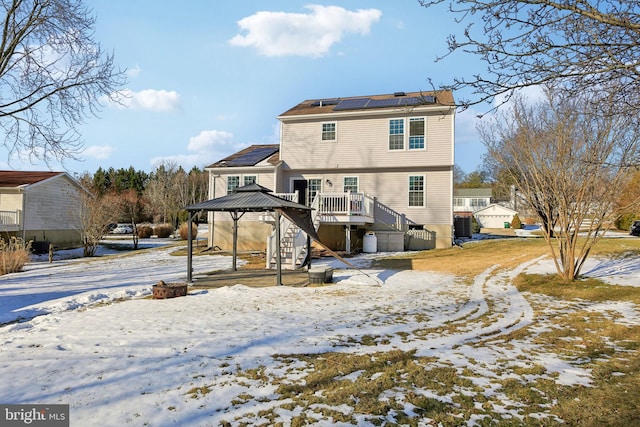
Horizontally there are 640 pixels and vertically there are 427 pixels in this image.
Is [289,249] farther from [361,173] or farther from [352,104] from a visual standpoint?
[352,104]

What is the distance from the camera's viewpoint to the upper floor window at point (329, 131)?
21141mm

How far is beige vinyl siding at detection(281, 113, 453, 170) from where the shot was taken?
19359 mm

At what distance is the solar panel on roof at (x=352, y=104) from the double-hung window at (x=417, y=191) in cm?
486

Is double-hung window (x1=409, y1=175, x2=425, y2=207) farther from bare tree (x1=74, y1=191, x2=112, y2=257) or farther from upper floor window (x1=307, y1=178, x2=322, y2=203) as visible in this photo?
bare tree (x1=74, y1=191, x2=112, y2=257)

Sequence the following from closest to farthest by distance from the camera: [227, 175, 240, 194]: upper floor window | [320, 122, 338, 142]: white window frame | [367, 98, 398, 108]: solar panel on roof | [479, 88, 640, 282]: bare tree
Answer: [479, 88, 640, 282]: bare tree
[367, 98, 398, 108]: solar panel on roof
[320, 122, 338, 142]: white window frame
[227, 175, 240, 194]: upper floor window

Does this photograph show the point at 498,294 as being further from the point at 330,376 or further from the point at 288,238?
the point at 288,238

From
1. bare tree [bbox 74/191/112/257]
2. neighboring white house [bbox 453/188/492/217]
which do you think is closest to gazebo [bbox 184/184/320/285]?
bare tree [bbox 74/191/112/257]

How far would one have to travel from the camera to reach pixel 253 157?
23.2 meters

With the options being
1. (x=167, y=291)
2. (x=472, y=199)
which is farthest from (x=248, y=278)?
(x=472, y=199)

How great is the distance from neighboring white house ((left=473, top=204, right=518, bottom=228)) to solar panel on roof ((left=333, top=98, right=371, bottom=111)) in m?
31.5

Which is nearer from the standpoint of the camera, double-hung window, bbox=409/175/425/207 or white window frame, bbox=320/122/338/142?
double-hung window, bbox=409/175/425/207

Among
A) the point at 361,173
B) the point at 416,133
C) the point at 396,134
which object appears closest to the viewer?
the point at 416,133

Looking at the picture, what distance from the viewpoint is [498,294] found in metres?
9.95

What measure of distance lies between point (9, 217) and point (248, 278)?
21.2 meters
